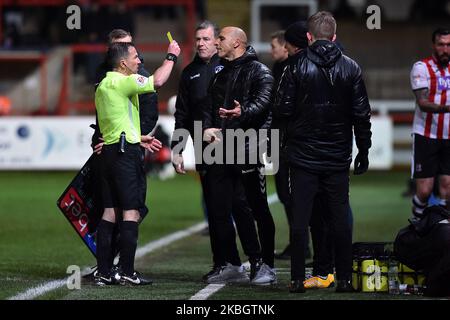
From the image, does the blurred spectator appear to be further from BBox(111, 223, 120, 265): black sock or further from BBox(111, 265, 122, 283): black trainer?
BBox(111, 265, 122, 283): black trainer

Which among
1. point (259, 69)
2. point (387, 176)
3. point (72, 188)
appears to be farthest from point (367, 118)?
point (387, 176)

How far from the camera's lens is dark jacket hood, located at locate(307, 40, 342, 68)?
30.1ft

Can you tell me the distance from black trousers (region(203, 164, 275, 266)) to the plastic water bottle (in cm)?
100

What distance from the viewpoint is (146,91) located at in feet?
31.2

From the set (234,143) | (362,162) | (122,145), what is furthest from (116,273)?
(362,162)

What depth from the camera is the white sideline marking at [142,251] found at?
9.20m

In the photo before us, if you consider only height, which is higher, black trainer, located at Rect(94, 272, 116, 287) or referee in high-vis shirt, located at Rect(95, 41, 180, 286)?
referee in high-vis shirt, located at Rect(95, 41, 180, 286)

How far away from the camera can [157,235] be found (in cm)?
1417

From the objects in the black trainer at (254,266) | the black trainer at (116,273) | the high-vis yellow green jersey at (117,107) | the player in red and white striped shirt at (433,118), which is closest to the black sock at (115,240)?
the black trainer at (116,273)

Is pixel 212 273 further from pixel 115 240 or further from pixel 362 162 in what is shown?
pixel 362 162

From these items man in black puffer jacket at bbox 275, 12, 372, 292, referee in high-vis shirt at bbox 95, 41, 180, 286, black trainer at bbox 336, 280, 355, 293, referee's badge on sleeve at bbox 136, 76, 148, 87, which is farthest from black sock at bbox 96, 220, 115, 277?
black trainer at bbox 336, 280, 355, 293
